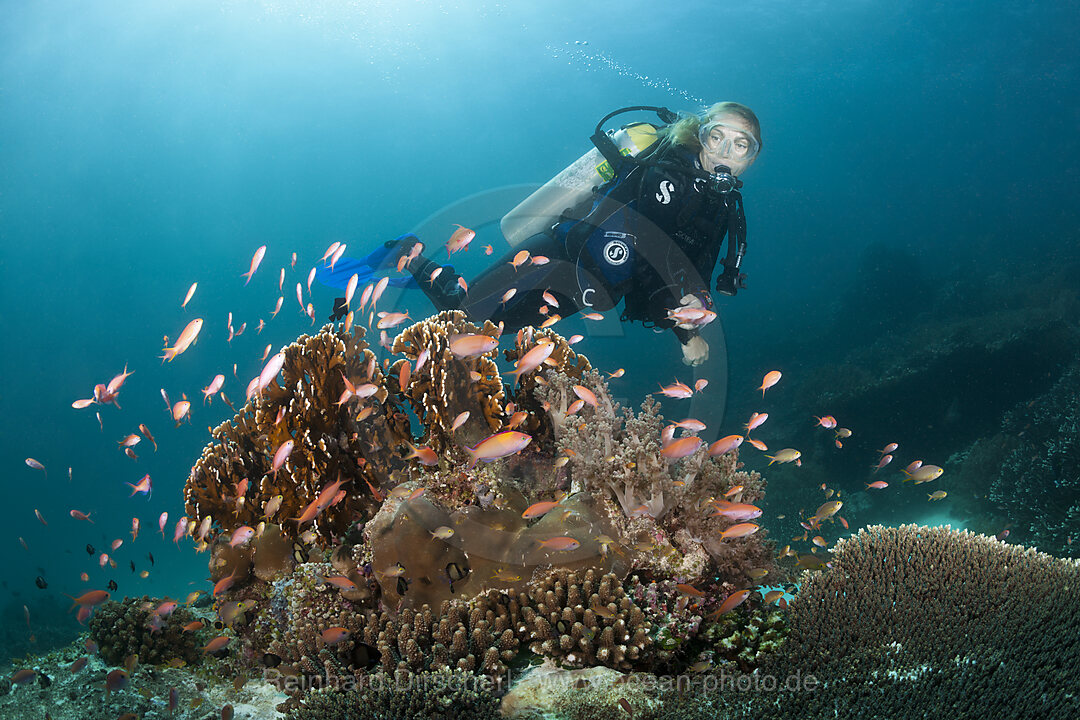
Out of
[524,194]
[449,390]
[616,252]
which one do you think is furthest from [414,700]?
[524,194]

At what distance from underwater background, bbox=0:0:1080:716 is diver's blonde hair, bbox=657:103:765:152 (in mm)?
3223

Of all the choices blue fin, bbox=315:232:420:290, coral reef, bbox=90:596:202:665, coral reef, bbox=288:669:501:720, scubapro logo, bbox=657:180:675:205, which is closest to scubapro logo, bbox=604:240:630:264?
scubapro logo, bbox=657:180:675:205

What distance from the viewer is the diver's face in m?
6.55

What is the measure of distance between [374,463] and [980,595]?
522 cm

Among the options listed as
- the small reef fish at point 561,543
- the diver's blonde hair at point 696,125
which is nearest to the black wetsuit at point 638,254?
the diver's blonde hair at point 696,125

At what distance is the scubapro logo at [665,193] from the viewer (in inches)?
250

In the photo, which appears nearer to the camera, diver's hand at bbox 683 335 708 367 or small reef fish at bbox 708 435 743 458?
small reef fish at bbox 708 435 743 458

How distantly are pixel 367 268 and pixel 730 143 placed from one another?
5.69 metres

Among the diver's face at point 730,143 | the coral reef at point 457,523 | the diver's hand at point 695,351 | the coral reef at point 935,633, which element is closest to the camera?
the coral reef at point 935,633

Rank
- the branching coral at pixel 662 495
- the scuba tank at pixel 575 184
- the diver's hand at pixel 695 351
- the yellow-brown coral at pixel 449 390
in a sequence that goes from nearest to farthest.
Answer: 1. the branching coral at pixel 662 495
2. the yellow-brown coral at pixel 449 390
3. the diver's hand at pixel 695 351
4. the scuba tank at pixel 575 184

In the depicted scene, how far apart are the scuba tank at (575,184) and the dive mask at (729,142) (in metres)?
0.87

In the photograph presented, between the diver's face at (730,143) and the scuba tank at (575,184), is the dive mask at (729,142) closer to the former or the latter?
the diver's face at (730,143)

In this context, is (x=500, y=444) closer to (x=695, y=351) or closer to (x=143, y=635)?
(x=695, y=351)

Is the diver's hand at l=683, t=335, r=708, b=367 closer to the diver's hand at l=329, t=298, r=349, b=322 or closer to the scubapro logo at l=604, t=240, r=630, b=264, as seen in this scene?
the scubapro logo at l=604, t=240, r=630, b=264
